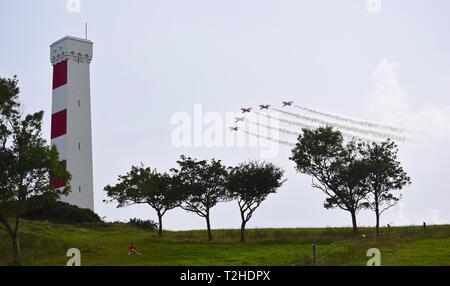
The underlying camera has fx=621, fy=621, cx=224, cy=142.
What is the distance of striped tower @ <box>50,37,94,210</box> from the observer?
83625 millimetres

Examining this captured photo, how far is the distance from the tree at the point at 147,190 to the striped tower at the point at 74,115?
3.97 meters

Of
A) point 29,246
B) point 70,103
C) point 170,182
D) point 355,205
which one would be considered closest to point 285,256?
point 29,246

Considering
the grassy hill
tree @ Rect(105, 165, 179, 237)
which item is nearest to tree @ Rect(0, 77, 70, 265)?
the grassy hill

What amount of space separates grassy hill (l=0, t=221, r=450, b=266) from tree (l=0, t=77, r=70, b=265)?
15.4ft

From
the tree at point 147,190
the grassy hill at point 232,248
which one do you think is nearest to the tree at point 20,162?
the grassy hill at point 232,248

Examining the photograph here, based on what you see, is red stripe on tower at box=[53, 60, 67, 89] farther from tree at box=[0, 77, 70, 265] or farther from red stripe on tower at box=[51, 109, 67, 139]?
tree at box=[0, 77, 70, 265]

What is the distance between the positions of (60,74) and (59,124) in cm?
778

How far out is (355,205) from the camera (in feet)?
238

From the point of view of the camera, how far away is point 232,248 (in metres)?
55.1

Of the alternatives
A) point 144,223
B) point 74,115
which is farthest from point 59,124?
point 144,223

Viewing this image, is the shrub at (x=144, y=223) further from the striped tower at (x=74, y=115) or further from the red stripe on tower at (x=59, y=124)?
the red stripe on tower at (x=59, y=124)

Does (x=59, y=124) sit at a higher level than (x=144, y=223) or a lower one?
higher

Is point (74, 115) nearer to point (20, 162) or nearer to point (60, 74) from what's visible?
point (60, 74)
